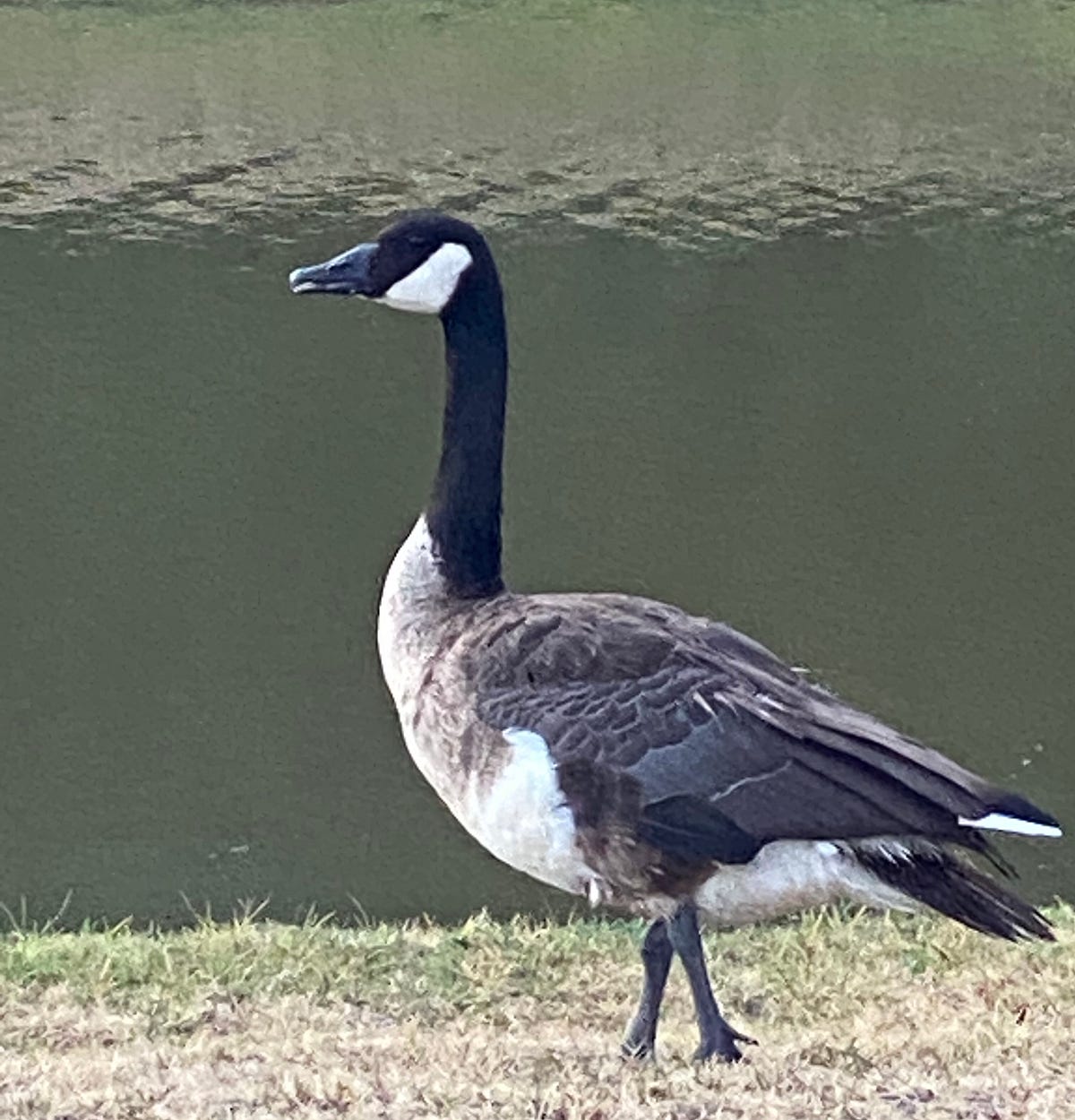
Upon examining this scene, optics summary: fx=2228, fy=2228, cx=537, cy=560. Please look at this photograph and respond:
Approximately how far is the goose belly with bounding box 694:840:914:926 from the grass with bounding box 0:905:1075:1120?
33cm

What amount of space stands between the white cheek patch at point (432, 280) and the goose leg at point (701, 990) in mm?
1643

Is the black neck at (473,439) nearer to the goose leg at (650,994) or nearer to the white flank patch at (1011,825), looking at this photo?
the goose leg at (650,994)

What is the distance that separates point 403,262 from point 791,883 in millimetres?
1755

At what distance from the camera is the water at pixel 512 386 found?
8414 millimetres

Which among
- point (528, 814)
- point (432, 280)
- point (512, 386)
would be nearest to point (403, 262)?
point (432, 280)

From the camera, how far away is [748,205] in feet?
43.8

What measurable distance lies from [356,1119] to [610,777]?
85 centimetres

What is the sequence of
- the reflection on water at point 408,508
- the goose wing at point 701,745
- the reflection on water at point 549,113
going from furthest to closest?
the reflection on water at point 549,113 → the reflection on water at point 408,508 → the goose wing at point 701,745

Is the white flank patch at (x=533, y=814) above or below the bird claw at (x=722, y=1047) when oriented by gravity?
above

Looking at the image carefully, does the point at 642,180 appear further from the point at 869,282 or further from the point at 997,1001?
the point at 997,1001

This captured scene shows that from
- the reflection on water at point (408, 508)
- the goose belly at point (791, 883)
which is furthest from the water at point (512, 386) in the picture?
the goose belly at point (791, 883)

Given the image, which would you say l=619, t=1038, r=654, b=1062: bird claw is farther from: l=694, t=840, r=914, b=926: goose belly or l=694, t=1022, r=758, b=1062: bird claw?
l=694, t=840, r=914, b=926: goose belly

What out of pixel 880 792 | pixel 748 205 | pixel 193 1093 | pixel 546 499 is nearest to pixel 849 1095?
pixel 880 792

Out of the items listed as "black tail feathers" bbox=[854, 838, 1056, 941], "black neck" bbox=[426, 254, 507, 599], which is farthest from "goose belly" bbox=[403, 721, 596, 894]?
"black neck" bbox=[426, 254, 507, 599]
